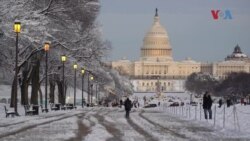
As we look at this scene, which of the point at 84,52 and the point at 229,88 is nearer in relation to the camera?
the point at 84,52

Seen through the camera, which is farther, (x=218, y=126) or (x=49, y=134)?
(x=218, y=126)

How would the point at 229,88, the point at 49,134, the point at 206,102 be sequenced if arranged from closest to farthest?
the point at 49,134 → the point at 206,102 → the point at 229,88

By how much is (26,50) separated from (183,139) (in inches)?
1295

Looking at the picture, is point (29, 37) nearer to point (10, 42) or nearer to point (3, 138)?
point (10, 42)

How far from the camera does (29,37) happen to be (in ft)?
133

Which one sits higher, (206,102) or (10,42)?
(10,42)

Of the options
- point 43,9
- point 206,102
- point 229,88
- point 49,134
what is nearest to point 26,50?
point 43,9

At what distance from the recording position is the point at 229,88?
6555 inches

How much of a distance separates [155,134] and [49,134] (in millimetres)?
3641

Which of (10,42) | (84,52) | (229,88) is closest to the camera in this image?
(10,42)

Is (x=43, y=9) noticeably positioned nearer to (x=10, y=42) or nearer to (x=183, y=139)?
(x=10, y=42)

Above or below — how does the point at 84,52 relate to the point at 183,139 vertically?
above

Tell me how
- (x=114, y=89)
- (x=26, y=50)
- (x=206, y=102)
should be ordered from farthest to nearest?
(x=114, y=89)
(x=26, y=50)
(x=206, y=102)

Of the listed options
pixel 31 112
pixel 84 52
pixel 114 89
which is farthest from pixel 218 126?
pixel 114 89
